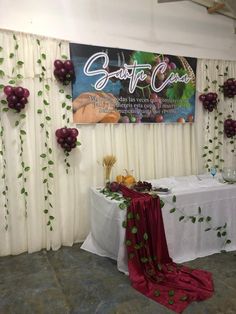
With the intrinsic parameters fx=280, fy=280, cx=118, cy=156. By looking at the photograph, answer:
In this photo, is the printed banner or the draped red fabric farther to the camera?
the printed banner

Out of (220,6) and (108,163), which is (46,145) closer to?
(108,163)

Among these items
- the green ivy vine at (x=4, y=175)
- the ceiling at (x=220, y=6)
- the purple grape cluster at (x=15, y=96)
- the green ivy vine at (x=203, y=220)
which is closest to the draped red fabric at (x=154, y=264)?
the green ivy vine at (x=203, y=220)

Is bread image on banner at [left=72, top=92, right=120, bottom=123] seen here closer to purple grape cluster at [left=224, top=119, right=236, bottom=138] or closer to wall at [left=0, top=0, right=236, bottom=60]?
wall at [left=0, top=0, right=236, bottom=60]

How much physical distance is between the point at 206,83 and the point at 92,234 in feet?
8.02

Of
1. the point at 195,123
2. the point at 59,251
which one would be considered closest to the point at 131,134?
the point at 195,123

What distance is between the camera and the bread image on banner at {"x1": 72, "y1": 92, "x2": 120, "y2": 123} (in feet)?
10.1

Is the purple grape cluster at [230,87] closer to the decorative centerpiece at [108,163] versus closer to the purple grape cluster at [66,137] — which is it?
the decorative centerpiece at [108,163]

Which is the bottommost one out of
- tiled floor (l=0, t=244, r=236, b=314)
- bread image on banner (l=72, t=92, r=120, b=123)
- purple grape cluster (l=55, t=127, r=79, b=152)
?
tiled floor (l=0, t=244, r=236, b=314)

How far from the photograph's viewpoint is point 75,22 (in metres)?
3.03

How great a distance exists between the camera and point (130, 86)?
3.27m

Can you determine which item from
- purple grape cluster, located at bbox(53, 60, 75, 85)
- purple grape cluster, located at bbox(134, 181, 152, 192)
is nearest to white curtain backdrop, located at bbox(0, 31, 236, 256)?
purple grape cluster, located at bbox(53, 60, 75, 85)

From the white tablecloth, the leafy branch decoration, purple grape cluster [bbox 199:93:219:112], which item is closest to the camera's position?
the white tablecloth

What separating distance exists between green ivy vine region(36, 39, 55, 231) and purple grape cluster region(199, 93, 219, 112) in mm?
2002

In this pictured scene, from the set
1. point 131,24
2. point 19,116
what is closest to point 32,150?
point 19,116
